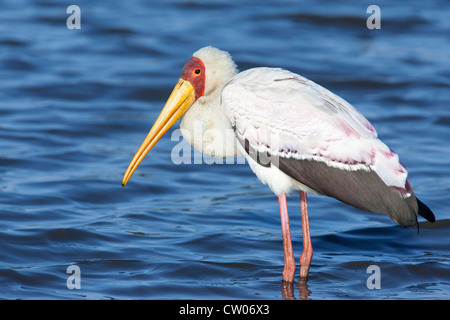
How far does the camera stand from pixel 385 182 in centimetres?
626

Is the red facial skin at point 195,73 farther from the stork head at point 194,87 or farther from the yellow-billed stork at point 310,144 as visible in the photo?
the yellow-billed stork at point 310,144

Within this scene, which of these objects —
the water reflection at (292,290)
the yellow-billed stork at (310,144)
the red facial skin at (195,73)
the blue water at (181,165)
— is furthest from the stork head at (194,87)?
the water reflection at (292,290)

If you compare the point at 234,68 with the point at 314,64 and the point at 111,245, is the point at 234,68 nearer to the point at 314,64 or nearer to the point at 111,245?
the point at 111,245

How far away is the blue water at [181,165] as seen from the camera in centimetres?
685

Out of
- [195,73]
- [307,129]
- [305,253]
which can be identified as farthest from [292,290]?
[195,73]

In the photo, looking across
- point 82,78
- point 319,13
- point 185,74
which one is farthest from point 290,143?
point 319,13


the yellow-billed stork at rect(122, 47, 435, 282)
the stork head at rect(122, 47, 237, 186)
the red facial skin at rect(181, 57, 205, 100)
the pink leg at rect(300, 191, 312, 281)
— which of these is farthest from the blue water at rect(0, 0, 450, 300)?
the red facial skin at rect(181, 57, 205, 100)

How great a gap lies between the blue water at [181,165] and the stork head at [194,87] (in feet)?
3.68

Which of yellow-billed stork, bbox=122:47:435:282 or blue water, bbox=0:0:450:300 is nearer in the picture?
yellow-billed stork, bbox=122:47:435:282

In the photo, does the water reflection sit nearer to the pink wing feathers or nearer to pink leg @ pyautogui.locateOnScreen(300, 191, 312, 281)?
pink leg @ pyautogui.locateOnScreen(300, 191, 312, 281)

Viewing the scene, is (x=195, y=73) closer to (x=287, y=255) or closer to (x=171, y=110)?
(x=171, y=110)

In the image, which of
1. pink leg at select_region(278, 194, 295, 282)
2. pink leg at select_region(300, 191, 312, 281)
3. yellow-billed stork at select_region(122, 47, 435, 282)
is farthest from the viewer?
pink leg at select_region(300, 191, 312, 281)

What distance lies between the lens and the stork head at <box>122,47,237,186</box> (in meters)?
6.94

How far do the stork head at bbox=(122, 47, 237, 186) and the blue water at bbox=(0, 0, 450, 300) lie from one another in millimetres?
1120
